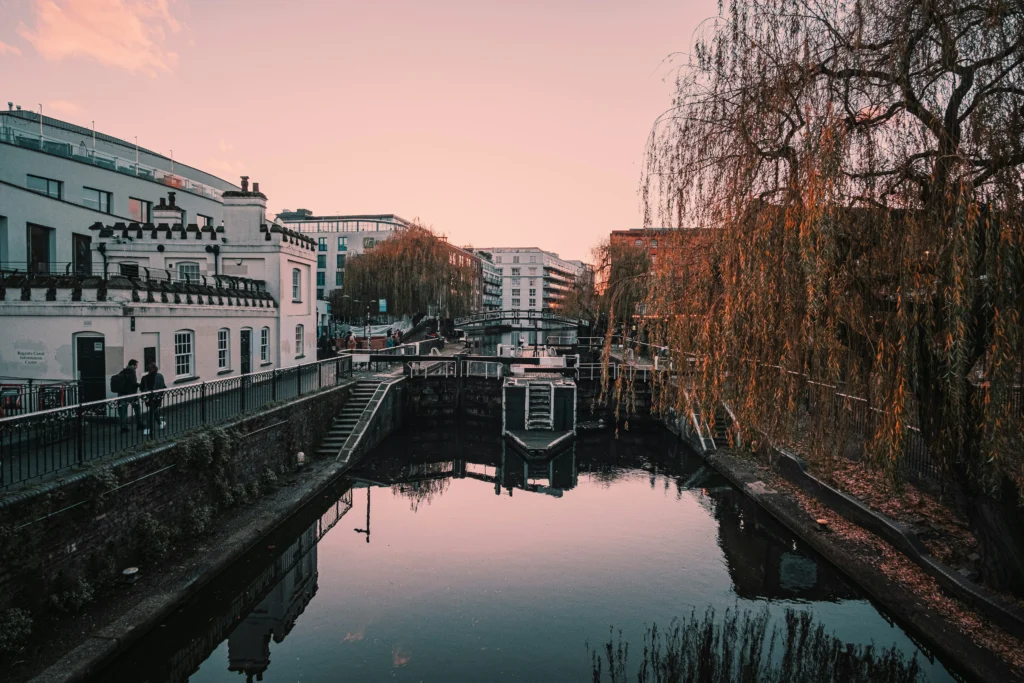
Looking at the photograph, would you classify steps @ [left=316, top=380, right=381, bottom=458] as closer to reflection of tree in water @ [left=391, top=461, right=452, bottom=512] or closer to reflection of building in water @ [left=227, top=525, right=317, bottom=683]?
reflection of tree in water @ [left=391, top=461, right=452, bottom=512]

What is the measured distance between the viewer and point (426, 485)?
19531mm

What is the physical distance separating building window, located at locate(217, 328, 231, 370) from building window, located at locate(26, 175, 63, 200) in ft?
47.4

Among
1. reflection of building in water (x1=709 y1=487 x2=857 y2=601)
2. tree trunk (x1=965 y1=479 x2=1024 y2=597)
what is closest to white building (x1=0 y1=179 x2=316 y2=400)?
reflection of building in water (x1=709 y1=487 x2=857 y2=601)

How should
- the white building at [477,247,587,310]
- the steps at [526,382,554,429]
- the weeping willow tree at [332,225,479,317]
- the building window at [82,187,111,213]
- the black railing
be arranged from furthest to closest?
the white building at [477,247,587,310] < the weeping willow tree at [332,225,479,317] < the building window at [82,187,111,213] < the steps at [526,382,554,429] < the black railing

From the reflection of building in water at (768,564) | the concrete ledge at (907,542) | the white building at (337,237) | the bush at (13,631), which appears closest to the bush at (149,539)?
the bush at (13,631)

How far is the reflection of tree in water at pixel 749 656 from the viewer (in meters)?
9.02

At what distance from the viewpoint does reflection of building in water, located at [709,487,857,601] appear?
11.6m

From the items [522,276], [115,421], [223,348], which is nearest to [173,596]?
[115,421]

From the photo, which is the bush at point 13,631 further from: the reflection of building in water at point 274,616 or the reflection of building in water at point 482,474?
the reflection of building in water at point 482,474

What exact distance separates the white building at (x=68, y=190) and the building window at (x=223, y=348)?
6.14 m

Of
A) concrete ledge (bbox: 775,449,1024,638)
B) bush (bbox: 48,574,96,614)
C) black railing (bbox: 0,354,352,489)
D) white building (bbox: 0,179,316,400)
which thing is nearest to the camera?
bush (bbox: 48,574,96,614)

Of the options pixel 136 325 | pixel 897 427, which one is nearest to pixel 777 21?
pixel 897 427

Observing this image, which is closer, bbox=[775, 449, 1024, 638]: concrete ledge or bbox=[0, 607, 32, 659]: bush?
bbox=[0, 607, 32, 659]: bush

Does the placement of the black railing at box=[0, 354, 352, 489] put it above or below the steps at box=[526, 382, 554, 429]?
above
